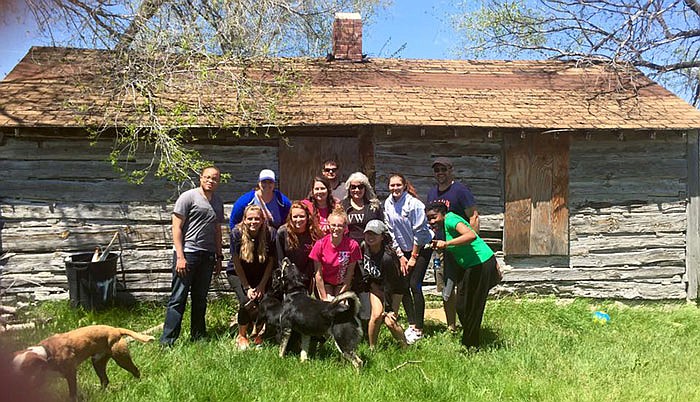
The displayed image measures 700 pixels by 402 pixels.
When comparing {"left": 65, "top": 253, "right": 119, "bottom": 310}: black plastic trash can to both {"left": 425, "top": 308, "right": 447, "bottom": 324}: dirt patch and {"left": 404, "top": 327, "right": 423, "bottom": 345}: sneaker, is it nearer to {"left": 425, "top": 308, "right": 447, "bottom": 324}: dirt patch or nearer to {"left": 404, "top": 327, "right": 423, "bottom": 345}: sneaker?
{"left": 404, "top": 327, "right": 423, "bottom": 345}: sneaker

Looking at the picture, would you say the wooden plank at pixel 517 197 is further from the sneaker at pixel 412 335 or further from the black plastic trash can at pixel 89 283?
the black plastic trash can at pixel 89 283

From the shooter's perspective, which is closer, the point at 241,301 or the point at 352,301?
the point at 352,301

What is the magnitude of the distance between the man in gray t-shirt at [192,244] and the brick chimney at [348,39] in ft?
18.8

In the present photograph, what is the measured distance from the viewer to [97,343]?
4.03 metres

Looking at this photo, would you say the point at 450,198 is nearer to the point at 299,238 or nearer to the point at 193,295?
the point at 299,238

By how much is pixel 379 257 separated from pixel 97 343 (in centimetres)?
279

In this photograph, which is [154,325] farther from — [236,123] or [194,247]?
[236,123]

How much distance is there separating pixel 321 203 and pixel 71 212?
428 centimetres

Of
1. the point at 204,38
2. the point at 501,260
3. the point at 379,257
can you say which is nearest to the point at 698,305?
the point at 501,260

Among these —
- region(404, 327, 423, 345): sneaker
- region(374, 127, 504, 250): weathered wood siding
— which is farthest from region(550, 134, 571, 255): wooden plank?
region(404, 327, 423, 345): sneaker

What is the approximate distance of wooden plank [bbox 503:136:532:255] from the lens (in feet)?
29.0

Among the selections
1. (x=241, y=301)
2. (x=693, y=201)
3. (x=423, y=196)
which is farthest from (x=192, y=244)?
(x=693, y=201)

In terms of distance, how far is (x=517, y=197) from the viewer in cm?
888

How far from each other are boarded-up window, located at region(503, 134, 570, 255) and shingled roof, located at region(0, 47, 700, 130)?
0.42 meters
